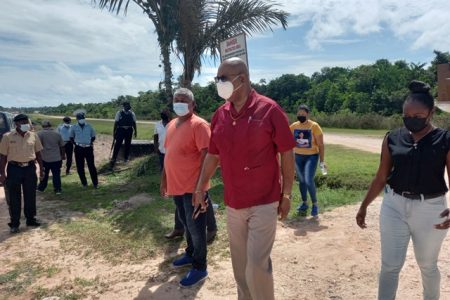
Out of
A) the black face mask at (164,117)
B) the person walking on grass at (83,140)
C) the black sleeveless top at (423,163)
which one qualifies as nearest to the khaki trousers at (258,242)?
the black sleeveless top at (423,163)

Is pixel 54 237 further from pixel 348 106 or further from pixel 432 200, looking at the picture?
pixel 348 106

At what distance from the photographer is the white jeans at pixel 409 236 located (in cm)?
274

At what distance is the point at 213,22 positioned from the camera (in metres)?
9.89

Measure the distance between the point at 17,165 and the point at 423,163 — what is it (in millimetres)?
5548

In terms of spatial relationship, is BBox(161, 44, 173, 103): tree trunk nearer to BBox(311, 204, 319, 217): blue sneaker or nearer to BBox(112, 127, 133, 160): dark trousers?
BBox(112, 127, 133, 160): dark trousers

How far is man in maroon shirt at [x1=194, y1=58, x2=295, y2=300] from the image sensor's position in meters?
2.88

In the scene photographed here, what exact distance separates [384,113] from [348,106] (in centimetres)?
477

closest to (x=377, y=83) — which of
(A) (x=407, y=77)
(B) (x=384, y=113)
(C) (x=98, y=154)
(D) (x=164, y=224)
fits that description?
(A) (x=407, y=77)

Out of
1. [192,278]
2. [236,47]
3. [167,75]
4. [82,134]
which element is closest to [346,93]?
[167,75]

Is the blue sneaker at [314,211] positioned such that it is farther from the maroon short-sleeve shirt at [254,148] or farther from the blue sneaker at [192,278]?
the maroon short-sleeve shirt at [254,148]

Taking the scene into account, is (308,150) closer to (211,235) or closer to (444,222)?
(211,235)

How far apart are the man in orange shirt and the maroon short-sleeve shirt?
3.00 feet

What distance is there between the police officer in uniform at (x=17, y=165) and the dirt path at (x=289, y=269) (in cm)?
70

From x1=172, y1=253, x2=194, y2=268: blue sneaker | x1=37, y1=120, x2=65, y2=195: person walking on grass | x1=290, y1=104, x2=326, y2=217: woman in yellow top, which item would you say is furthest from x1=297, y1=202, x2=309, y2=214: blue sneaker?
x1=37, y1=120, x2=65, y2=195: person walking on grass
